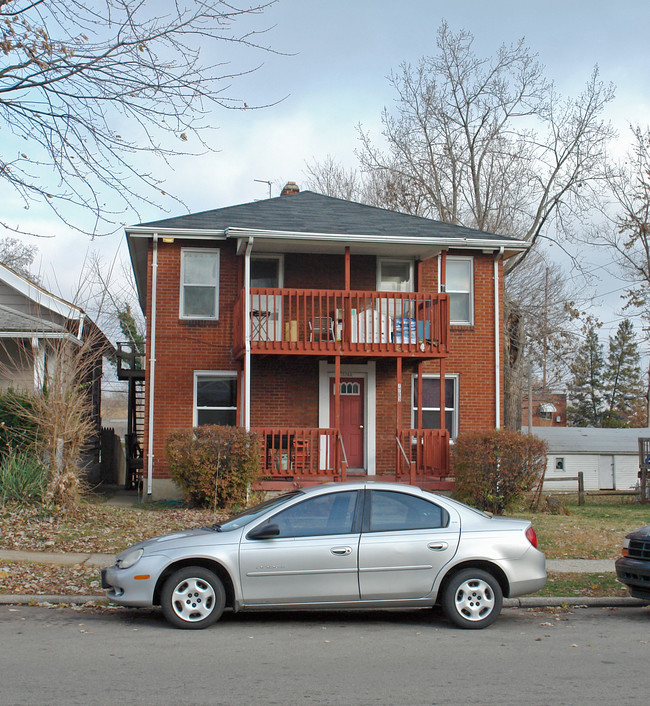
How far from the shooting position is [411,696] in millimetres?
5707

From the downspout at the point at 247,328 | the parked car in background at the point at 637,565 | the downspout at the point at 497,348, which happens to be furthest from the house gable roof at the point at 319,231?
the parked car in background at the point at 637,565

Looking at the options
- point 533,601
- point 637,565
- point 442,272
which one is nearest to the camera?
point 637,565

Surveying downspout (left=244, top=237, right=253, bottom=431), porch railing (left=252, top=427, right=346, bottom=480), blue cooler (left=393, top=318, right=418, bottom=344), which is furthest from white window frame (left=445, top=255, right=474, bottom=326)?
downspout (left=244, top=237, right=253, bottom=431)

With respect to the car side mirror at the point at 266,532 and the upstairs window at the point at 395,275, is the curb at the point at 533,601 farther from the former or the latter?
the upstairs window at the point at 395,275

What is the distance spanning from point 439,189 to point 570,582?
2374 cm

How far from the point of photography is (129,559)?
774cm

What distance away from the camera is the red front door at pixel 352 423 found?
18969mm

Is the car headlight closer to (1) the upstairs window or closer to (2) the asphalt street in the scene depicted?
(2) the asphalt street

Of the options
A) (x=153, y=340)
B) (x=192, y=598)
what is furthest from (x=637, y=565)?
(x=153, y=340)

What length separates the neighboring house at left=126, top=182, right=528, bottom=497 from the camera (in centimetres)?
1723

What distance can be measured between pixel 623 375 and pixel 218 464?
70.6m

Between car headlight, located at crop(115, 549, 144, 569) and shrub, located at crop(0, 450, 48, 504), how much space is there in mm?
5965

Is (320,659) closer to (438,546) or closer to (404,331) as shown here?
(438,546)

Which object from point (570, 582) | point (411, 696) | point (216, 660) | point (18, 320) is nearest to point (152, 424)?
point (18, 320)
